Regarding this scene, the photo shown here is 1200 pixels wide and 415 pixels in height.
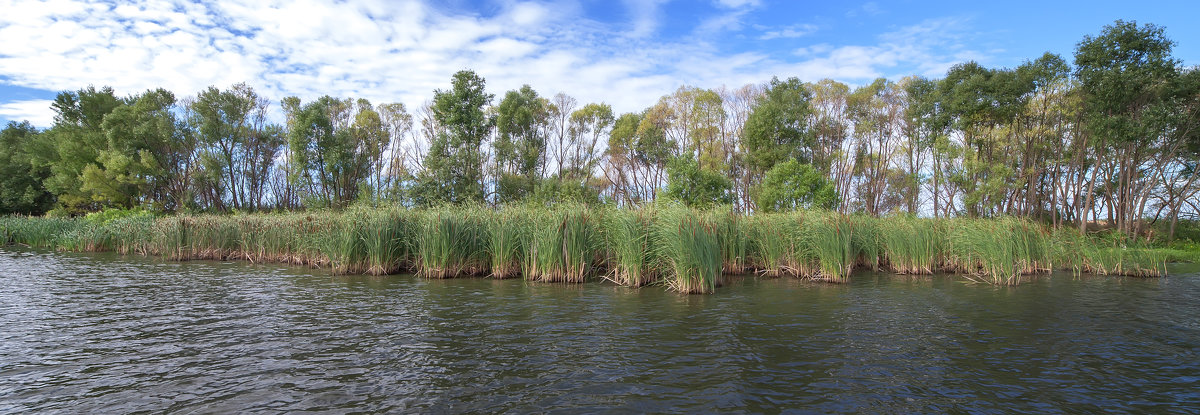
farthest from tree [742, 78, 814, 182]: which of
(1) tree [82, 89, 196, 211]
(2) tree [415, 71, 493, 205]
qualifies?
(1) tree [82, 89, 196, 211]

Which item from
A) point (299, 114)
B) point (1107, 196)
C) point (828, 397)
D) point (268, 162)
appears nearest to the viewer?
point (828, 397)

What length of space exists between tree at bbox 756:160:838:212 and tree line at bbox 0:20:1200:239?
138 mm

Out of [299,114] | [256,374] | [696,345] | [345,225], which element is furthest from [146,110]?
[696,345]

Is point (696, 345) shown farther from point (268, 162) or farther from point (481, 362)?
point (268, 162)

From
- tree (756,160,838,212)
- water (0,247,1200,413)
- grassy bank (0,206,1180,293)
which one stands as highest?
tree (756,160,838,212)

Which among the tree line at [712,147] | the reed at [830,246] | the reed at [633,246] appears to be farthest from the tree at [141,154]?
the reed at [830,246]

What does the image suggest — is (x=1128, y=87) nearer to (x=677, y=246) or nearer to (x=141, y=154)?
(x=677, y=246)

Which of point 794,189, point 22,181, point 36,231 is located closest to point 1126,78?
point 794,189

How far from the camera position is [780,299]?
1291 centimetres

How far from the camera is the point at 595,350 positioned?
829 cm

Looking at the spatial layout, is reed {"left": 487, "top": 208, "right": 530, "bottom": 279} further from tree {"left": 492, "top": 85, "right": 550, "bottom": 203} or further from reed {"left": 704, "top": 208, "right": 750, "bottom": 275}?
tree {"left": 492, "top": 85, "right": 550, "bottom": 203}

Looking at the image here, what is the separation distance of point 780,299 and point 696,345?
522 centimetres

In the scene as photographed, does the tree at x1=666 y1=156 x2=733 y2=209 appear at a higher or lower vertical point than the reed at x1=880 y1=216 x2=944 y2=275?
higher

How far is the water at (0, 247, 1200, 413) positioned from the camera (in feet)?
20.3
